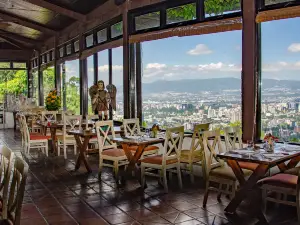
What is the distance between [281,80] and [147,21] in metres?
3.02

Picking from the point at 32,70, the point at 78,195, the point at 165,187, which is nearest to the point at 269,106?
the point at 165,187

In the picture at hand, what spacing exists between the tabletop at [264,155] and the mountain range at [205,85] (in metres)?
1.18

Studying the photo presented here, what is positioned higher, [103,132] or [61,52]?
[61,52]

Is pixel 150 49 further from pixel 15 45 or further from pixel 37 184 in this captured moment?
pixel 15 45

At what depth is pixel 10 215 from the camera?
238 centimetres

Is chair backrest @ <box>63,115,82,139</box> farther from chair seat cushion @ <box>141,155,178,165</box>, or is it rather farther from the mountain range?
chair seat cushion @ <box>141,155,178,165</box>

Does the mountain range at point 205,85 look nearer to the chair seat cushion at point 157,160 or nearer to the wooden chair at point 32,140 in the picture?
the chair seat cushion at point 157,160

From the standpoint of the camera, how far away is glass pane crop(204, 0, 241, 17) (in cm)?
546

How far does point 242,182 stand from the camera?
13.4ft

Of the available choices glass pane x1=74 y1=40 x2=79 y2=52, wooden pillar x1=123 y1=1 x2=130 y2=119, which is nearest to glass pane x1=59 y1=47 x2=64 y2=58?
glass pane x1=74 y1=40 x2=79 y2=52

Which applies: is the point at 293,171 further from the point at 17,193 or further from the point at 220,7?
the point at 17,193

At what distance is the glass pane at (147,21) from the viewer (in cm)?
691

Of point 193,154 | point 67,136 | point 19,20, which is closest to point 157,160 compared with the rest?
point 193,154

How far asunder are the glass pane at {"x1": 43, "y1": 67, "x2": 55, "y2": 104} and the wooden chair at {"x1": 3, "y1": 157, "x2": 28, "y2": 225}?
40.9 ft
